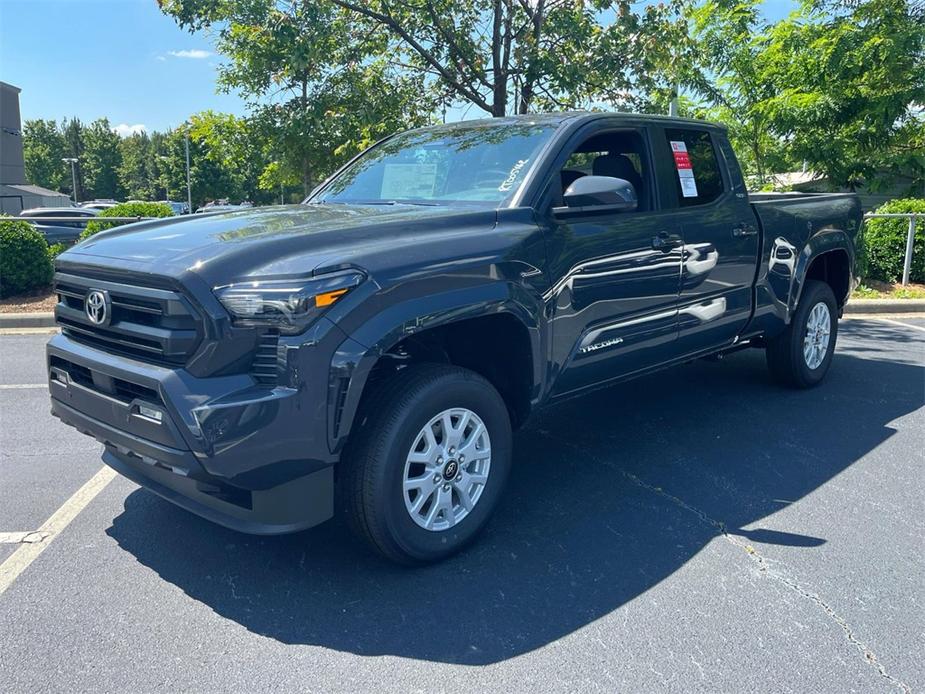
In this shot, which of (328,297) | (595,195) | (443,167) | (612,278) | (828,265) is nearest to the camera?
(328,297)

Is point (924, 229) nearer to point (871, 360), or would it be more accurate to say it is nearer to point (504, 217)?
point (871, 360)

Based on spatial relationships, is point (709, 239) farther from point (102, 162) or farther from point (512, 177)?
point (102, 162)

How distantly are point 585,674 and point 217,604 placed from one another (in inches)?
57.1

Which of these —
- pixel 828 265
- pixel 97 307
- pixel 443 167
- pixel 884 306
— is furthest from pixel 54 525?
pixel 884 306

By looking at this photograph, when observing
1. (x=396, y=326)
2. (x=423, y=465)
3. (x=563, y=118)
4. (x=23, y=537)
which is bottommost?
(x=23, y=537)

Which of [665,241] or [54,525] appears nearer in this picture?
[54,525]

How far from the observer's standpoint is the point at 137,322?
299cm

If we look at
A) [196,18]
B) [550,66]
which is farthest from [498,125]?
[196,18]

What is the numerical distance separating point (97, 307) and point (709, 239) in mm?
3415

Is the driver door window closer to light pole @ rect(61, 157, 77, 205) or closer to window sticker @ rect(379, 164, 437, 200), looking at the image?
window sticker @ rect(379, 164, 437, 200)

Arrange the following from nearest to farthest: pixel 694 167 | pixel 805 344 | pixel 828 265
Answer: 1. pixel 694 167
2. pixel 805 344
3. pixel 828 265

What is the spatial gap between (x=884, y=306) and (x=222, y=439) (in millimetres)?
10067

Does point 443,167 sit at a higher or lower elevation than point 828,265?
higher

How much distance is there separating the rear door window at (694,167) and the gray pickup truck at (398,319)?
0.08ft
